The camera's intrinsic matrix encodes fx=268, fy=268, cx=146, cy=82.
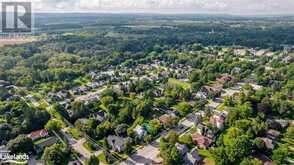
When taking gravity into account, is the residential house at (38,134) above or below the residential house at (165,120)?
below

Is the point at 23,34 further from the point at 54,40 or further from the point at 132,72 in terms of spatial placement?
Answer: the point at 132,72

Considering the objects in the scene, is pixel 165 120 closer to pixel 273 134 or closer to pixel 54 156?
pixel 273 134

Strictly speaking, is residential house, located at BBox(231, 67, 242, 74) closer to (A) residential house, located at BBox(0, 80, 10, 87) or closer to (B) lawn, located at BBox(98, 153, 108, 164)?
(B) lawn, located at BBox(98, 153, 108, 164)

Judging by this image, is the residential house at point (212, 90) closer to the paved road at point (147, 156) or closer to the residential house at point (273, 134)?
the residential house at point (273, 134)

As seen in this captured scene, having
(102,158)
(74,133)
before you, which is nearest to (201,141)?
(102,158)

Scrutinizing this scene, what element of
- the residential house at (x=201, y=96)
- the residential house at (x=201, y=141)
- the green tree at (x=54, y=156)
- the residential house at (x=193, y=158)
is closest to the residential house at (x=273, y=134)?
the residential house at (x=201, y=141)

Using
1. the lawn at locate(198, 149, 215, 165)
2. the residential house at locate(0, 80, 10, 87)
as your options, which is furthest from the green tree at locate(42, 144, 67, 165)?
the residential house at locate(0, 80, 10, 87)
